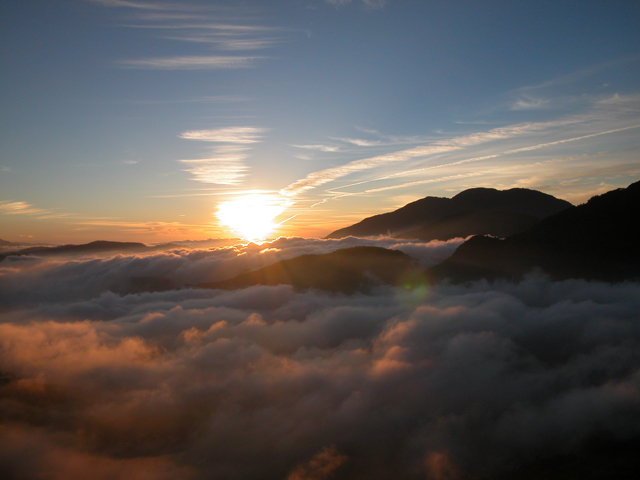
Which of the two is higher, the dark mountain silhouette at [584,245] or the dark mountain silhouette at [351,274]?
the dark mountain silhouette at [584,245]

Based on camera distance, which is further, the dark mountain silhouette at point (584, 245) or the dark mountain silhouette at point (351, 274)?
the dark mountain silhouette at point (351, 274)

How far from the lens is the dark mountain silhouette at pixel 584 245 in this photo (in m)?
94.2

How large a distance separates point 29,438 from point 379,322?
102465 mm

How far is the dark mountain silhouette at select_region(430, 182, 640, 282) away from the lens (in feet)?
309

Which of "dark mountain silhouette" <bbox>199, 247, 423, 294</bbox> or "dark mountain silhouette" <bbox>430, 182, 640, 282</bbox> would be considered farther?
"dark mountain silhouette" <bbox>199, 247, 423, 294</bbox>

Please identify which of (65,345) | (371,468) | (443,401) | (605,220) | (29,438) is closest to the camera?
(371,468)

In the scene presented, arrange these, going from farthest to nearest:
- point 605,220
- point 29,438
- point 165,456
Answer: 1. point 605,220
2. point 29,438
3. point 165,456

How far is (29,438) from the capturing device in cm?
8788

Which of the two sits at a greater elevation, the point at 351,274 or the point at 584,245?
the point at 584,245

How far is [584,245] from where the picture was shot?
332ft

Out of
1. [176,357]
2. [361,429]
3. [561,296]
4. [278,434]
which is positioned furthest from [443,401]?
[176,357]

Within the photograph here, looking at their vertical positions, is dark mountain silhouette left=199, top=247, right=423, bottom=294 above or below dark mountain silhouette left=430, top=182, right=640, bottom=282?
below

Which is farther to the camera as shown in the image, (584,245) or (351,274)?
(351,274)

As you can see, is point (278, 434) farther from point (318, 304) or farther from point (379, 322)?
point (318, 304)
